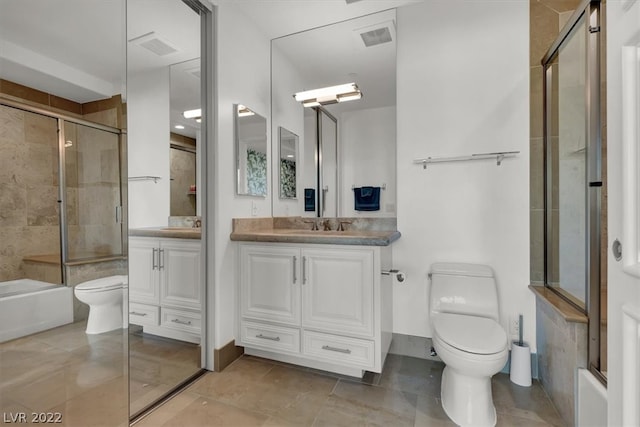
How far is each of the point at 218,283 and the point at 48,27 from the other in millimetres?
1540

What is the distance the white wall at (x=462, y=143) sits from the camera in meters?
1.96

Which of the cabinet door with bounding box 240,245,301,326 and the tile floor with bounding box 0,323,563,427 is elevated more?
the cabinet door with bounding box 240,245,301,326

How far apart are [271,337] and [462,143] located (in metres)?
1.92

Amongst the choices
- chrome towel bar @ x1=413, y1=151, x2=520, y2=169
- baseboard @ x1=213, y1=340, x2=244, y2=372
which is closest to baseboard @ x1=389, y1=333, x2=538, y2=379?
baseboard @ x1=213, y1=340, x2=244, y2=372

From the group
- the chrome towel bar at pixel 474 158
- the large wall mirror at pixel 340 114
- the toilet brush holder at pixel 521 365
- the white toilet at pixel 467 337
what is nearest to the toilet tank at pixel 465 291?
the white toilet at pixel 467 337

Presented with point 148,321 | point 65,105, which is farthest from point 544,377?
point 65,105

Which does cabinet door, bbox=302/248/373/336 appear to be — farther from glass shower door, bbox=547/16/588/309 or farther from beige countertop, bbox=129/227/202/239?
glass shower door, bbox=547/16/588/309

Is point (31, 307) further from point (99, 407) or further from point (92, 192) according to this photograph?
point (99, 407)

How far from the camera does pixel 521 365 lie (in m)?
1.85

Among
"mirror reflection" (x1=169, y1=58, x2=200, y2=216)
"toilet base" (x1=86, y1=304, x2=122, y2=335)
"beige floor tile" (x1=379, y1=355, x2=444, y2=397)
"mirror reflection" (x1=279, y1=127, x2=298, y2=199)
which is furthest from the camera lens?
"mirror reflection" (x1=279, y1=127, x2=298, y2=199)

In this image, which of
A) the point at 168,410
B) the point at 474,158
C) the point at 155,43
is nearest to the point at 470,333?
the point at 474,158

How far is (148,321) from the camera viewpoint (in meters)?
1.76

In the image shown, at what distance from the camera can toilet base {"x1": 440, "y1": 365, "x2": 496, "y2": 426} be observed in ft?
4.85

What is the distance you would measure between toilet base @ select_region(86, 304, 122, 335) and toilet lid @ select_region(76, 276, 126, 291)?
0.09 m
